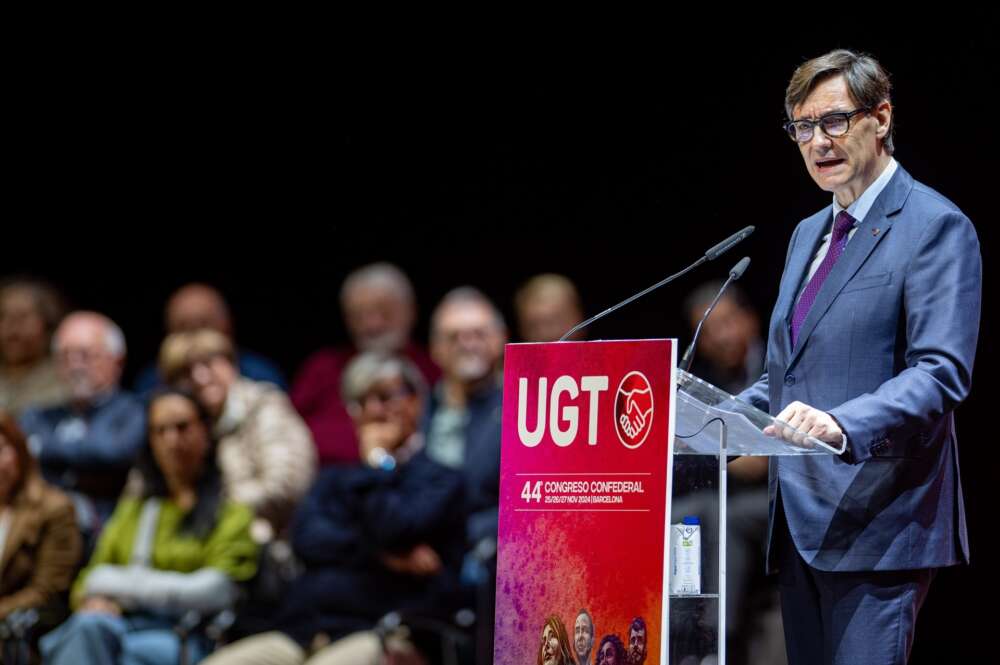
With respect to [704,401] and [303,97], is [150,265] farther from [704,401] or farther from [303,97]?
[704,401]

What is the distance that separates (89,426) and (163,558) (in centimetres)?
85

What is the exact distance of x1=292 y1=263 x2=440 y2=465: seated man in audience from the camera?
5324 millimetres

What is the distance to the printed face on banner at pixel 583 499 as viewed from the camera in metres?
2.14

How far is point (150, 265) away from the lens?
6.49 m

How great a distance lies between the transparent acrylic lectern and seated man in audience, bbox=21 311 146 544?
2967 mm

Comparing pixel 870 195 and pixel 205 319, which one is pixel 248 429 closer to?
pixel 205 319

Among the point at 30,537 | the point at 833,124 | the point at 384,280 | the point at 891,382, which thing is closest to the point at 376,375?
the point at 384,280

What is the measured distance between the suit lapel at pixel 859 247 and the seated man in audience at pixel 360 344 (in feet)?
10.2

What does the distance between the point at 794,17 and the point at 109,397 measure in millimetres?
2827

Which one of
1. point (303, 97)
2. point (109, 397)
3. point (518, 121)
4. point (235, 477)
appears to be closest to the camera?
point (235, 477)

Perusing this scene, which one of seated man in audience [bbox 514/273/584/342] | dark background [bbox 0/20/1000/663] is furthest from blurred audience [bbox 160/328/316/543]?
dark background [bbox 0/20/1000/663]

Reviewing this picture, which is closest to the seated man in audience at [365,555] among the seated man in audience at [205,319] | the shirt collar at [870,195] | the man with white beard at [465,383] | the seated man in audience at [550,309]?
the man with white beard at [465,383]

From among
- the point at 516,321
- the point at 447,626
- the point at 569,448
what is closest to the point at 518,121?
the point at 516,321

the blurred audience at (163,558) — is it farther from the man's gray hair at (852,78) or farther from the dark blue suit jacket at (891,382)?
the man's gray hair at (852,78)
